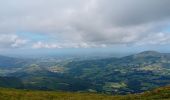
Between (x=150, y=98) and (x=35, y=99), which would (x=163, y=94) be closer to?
(x=150, y=98)

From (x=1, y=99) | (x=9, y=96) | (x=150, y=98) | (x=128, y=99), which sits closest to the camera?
(x=150, y=98)

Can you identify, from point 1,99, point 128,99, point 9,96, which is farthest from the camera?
point 9,96

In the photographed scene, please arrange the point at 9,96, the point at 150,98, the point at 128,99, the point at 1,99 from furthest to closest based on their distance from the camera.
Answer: the point at 9,96 < the point at 1,99 < the point at 128,99 < the point at 150,98

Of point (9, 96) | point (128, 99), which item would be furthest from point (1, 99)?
point (128, 99)

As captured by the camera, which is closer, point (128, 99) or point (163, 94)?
point (163, 94)

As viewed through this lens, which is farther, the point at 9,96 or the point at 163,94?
the point at 9,96

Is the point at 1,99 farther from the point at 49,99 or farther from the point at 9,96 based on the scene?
the point at 49,99

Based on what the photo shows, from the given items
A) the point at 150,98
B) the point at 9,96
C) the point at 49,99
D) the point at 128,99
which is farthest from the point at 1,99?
the point at 150,98

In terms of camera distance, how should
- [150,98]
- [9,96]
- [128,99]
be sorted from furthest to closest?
[9,96], [128,99], [150,98]

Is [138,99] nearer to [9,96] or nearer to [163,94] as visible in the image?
[163,94]
